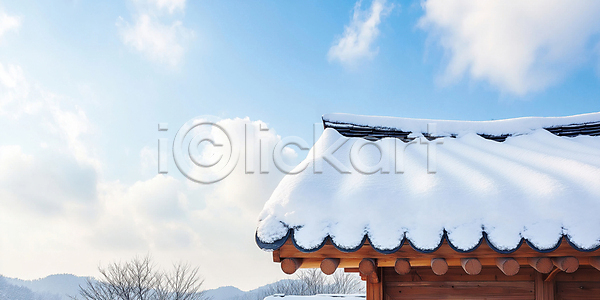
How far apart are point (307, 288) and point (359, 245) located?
33.8 m

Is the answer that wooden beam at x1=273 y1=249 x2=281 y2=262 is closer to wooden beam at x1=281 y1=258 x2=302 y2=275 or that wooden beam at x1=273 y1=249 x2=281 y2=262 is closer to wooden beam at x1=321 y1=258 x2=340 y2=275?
wooden beam at x1=281 y1=258 x2=302 y2=275

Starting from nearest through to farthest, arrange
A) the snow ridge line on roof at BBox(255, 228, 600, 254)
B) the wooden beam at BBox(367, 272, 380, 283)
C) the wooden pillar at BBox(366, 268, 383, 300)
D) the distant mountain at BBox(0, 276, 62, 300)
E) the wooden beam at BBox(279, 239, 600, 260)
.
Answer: the snow ridge line on roof at BBox(255, 228, 600, 254) → the wooden beam at BBox(279, 239, 600, 260) → the wooden beam at BBox(367, 272, 380, 283) → the wooden pillar at BBox(366, 268, 383, 300) → the distant mountain at BBox(0, 276, 62, 300)

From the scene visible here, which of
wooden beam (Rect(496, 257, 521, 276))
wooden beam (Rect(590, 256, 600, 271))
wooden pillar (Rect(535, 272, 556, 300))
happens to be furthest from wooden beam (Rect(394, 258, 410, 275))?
wooden pillar (Rect(535, 272, 556, 300))

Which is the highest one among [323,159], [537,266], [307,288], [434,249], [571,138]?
[571,138]

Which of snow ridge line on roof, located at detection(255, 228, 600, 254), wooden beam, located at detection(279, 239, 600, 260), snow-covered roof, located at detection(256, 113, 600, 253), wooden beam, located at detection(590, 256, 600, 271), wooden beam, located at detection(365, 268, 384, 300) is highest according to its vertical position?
snow-covered roof, located at detection(256, 113, 600, 253)

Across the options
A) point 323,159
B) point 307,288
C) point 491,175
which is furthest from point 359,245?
point 307,288

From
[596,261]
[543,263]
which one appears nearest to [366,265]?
[543,263]

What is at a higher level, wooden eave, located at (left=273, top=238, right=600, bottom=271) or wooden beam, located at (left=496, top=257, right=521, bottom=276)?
wooden eave, located at (left=273, top=238, right=600, bottom=271)

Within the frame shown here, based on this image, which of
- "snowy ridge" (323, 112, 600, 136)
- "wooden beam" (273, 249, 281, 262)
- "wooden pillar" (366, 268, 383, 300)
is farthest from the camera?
"snowy ridge" (323, 112, 600, 136)

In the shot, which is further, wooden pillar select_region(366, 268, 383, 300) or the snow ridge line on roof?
wooden pillar select_region(366, 268, 383, 300)

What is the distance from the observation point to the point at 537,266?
2.00 metres

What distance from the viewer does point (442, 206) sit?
80.3 inches

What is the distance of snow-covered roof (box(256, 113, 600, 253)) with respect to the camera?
1.89 metres

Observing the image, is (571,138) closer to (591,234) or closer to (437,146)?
(437,146)
